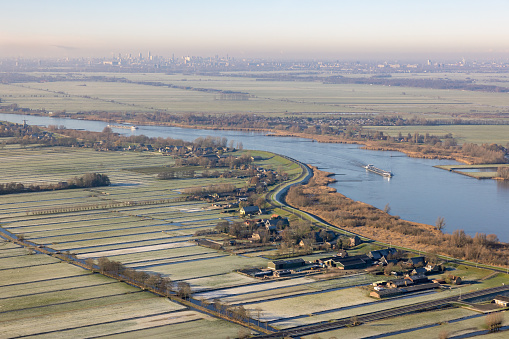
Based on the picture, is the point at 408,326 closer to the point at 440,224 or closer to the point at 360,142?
the point at 440,224

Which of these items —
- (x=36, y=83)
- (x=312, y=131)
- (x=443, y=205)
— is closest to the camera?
(x=443, y=205)

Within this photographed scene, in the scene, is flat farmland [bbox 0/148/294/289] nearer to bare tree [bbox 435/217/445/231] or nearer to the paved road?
the paved road

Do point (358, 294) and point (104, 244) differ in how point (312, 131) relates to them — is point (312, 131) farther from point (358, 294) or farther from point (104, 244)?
point (358, 294)

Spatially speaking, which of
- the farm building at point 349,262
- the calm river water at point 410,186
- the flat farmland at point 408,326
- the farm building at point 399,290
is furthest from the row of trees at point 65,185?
the flat farmland at point 408,326

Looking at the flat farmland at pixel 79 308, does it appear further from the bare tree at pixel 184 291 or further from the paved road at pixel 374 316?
the paved road at pixel 374 316

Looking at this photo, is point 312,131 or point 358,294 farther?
point 312,131

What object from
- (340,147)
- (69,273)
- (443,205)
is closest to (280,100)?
(340,147)

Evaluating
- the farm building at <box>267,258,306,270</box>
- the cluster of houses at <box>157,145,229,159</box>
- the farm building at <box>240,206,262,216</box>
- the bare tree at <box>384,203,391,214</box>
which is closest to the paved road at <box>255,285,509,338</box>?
the farm building at <box>267,258,306,270</box>
